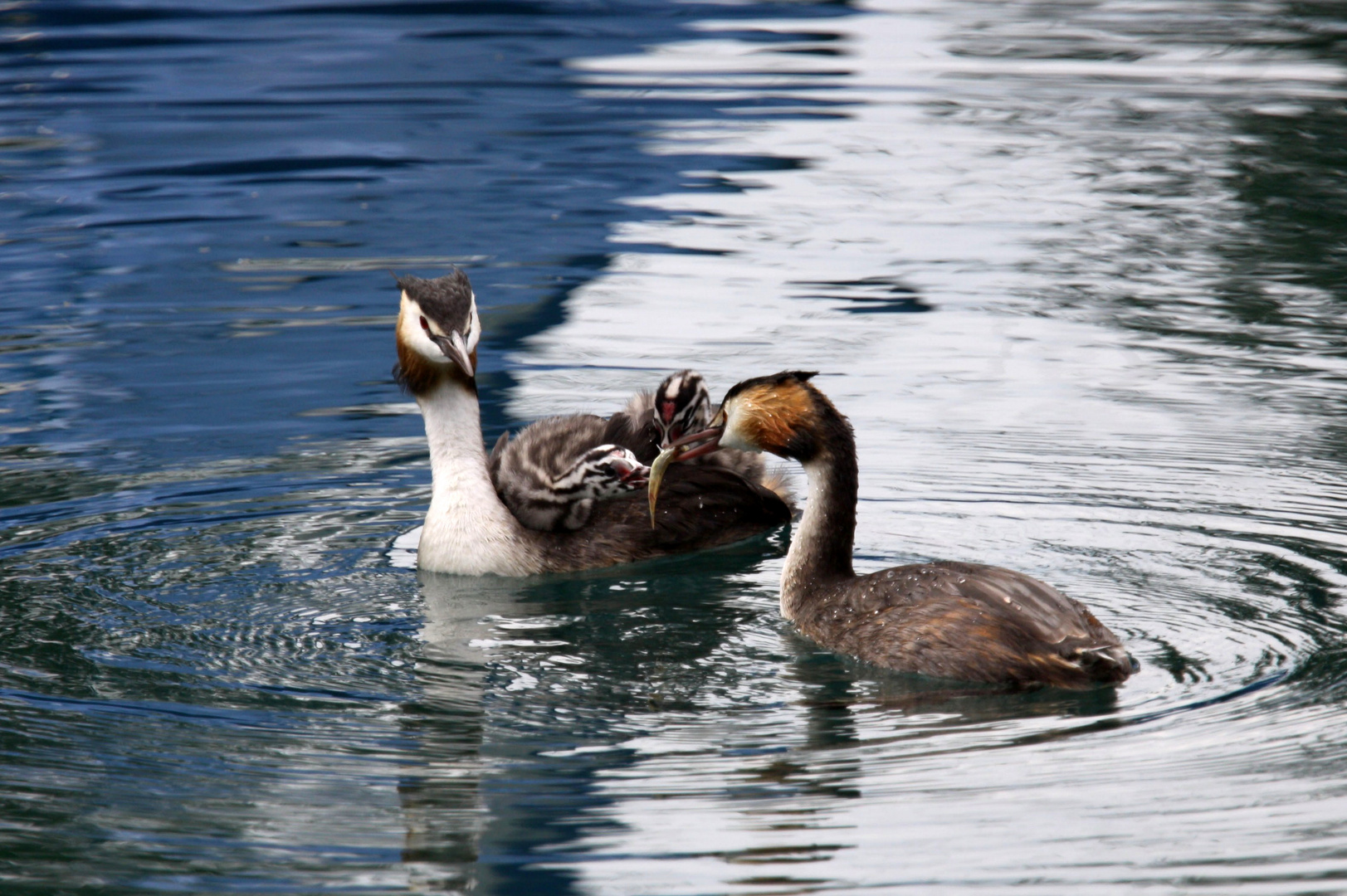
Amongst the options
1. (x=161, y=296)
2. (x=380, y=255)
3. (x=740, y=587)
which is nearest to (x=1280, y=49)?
(x=380, y=255)

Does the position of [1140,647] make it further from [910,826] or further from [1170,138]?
[1170,138]

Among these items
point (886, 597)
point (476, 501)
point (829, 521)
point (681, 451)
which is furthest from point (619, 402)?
point (886, 597)

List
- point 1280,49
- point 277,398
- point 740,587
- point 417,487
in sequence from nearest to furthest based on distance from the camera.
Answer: point 740,587 → point 417,487 → point 277,398 → point 1280,49

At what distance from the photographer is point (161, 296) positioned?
37.0 feet

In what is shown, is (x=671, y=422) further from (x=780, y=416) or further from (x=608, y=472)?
(x=780, y=416)

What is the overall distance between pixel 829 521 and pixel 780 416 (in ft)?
1.39

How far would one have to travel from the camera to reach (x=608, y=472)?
7555mm

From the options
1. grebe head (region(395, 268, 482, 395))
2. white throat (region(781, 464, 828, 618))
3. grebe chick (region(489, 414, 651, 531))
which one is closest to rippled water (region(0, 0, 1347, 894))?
white throat (region(781, 464, 828, 618))

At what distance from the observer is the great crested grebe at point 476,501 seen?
7.27 m

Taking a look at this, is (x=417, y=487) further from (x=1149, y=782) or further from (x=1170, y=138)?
(x=1170, y=138)

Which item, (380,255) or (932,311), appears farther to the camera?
(380,255)

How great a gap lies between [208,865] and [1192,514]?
446 cm

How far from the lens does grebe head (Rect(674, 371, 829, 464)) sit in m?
6.65

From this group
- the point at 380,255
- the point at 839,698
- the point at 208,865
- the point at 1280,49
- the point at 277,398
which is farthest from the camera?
the point at 1280,49
